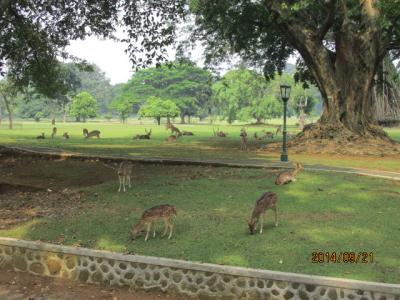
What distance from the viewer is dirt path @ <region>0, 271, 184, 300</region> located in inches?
339

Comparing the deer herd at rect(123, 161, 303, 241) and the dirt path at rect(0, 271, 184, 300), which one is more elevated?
the deer herd at rect(123, 161, 303, 241)

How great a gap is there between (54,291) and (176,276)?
2.19m

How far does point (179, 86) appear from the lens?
118 meters

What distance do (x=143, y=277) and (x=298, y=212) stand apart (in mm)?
4782

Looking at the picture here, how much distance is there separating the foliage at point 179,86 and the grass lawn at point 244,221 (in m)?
101

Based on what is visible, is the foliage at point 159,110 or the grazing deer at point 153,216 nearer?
the grazing deer at point 153,216

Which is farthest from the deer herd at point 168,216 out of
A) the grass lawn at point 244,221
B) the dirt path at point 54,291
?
the dirt path at point 54,291

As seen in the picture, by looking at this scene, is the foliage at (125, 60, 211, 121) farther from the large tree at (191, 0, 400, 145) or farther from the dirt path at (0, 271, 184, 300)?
the dirt path at (0, 271, 184, 300)

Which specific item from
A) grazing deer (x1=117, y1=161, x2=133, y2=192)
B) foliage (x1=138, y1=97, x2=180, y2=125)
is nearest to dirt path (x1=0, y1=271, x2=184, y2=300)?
grazing deer (x1=117, y1=161, x2=133, y2=192)

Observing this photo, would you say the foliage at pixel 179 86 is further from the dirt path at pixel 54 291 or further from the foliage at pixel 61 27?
the dirt path at pixel 54 291

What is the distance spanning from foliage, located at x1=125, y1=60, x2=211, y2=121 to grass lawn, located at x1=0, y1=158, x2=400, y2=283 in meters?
101

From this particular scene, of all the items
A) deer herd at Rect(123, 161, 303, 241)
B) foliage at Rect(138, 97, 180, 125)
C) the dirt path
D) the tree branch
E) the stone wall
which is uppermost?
the tree branch

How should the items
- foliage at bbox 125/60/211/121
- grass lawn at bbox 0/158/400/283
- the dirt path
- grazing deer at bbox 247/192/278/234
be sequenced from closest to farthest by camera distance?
1. the dirt path
2. grass lawn at bbox 0/158/400/283
3. grazing deer at bbox 247/192/278/234
4. foliage at bbox 125/60/211/121

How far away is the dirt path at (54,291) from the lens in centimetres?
860
